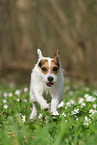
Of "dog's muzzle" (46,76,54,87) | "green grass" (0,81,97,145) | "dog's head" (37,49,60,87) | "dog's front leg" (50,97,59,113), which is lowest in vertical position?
"green grass" (0,81,97,145)

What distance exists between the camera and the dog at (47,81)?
328cm

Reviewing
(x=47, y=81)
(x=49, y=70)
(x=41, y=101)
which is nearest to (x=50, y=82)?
(x=47, y=81)

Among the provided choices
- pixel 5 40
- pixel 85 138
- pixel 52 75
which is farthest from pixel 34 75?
pixel 5 40

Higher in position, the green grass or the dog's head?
the dog's head

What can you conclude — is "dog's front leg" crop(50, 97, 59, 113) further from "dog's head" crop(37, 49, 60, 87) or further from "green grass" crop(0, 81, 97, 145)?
"dog's head" crop(37, 49, 60, 87)

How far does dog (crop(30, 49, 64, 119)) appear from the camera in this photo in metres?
3.28

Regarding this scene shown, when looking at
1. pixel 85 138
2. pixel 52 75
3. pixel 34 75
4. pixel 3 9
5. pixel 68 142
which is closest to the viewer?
pixel 68 142

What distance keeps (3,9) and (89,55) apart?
12.9 m

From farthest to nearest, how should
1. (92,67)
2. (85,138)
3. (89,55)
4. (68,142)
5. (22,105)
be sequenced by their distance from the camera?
(89,55)
(92,67)
(22,105)
(85,138)
(68,142)

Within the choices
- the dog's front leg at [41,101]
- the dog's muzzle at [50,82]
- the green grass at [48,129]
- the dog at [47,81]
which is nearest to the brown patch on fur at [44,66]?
the dog at [47,81]

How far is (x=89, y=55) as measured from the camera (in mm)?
22812

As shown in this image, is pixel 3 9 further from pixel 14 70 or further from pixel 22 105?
pixel 22 105

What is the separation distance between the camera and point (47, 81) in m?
3.23

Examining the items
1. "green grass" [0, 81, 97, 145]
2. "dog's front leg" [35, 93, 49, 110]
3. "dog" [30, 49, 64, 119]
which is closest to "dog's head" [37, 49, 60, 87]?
"dog" [30, 49, 64, 119]
